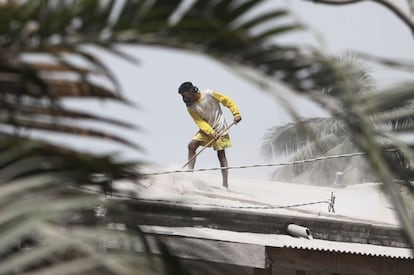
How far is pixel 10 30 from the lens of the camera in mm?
3193

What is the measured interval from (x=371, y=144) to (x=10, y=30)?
3.24 ft

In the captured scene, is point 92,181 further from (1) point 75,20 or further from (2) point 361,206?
(2) point 361,206

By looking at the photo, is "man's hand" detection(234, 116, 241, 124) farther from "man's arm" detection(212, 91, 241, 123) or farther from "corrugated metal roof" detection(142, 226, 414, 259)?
"corrugated metal roof" detection(142, 226, 414, 259)

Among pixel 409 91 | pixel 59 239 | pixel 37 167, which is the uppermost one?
pixel 409 91

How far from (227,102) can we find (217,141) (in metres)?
0.59

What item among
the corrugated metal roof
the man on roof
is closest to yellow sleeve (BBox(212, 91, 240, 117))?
the man on roof

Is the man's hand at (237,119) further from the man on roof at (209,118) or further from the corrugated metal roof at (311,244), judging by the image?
the corrugated metal roof at (311,244)

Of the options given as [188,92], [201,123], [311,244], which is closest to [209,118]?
[201,123]

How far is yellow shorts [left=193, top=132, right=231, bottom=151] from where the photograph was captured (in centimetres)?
1466

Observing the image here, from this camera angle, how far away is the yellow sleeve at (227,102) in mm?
14125

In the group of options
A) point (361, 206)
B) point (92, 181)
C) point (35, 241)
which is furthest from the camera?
point (361, 206)

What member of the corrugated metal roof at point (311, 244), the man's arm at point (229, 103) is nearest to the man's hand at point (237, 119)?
the man's arm at point (229, 103)

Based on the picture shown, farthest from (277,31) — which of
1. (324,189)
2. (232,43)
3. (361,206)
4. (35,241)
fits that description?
(324,189)

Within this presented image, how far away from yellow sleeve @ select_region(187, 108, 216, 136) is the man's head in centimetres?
14
